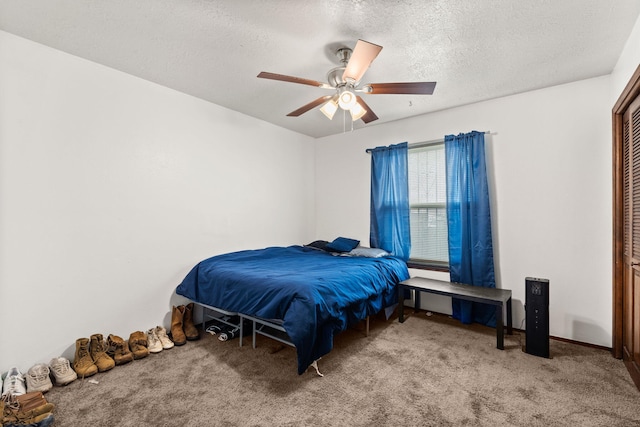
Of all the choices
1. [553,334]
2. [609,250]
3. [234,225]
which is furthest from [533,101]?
[234,225]

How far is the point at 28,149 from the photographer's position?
2178 millimetres

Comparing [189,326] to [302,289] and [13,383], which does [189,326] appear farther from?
[302,289]

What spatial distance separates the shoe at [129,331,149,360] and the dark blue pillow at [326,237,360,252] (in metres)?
2.27

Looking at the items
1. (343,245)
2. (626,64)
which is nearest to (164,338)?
(343,245)

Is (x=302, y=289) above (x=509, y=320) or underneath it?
above

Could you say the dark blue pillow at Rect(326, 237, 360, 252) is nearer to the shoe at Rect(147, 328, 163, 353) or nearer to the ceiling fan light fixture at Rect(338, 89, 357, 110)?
the ceiling fan light fixture at Rect(338, 89, 357, 110)

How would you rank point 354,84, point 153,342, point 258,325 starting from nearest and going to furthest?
point 354,84
point 153,342
point 258,325

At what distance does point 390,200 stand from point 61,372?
355 centimetres

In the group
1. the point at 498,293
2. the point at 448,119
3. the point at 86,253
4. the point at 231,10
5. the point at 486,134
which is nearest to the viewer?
the point at 231,10

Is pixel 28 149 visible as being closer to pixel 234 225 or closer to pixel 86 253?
pixel 86 253

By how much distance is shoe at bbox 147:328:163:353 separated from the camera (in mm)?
2590

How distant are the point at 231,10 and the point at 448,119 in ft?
8.69

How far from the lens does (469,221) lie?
10.6 ft

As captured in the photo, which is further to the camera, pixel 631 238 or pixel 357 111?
pixel 357 111
